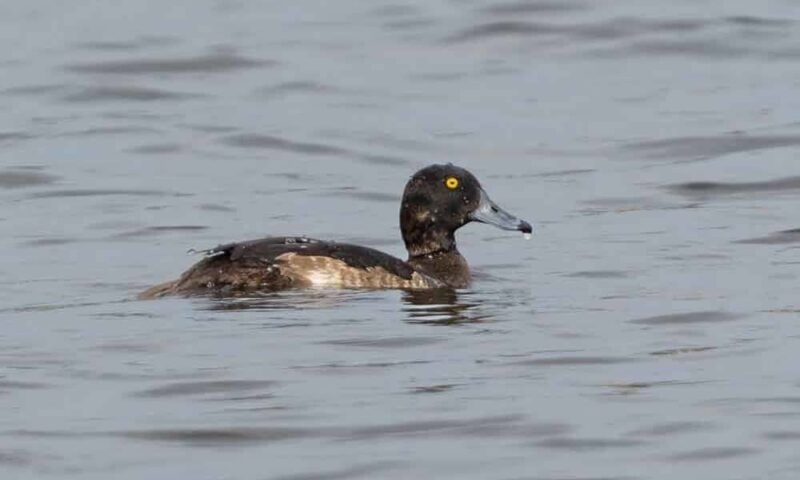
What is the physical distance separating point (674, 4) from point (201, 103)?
7.58 m

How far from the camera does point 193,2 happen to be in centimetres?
3083

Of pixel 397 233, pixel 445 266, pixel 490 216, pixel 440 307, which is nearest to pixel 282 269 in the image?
pixel 440 307

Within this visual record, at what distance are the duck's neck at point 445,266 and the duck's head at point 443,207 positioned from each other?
0.12 ft

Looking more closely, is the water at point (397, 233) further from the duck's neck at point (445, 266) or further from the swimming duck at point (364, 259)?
the duck's neck at point (445, 266)

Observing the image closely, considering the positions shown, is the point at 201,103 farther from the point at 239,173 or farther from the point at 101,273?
the point at 101,273

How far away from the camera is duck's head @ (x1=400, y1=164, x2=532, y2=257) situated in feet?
50.2

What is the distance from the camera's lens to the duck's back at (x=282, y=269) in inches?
538

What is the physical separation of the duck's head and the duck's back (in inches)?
46.2

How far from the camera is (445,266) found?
15.2m

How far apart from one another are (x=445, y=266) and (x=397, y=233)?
257cm

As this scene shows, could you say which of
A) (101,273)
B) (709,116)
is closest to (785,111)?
(709,116)

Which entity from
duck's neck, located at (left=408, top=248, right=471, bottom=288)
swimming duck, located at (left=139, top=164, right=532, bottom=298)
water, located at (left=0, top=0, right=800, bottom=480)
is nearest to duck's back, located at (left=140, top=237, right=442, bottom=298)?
swimming duck, located at (left=139, top=164, right=532, bottom=298)

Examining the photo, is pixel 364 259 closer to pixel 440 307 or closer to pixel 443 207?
pixel 440 307

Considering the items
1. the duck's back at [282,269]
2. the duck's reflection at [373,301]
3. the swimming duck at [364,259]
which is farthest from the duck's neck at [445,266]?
the duck's back at [282,269]
